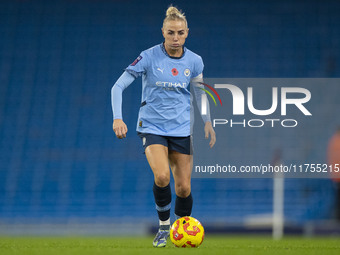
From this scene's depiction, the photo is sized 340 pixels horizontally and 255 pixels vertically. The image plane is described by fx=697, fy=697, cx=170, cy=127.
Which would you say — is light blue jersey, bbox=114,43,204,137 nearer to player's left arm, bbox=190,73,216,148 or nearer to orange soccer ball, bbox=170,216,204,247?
player's left arm, bbox=190,73,216,148

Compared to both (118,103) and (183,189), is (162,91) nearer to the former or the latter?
(118,103)

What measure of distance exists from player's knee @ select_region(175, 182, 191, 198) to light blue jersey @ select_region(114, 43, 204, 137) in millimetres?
416

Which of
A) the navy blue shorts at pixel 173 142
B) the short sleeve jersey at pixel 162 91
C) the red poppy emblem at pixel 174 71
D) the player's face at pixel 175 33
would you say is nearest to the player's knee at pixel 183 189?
the navy blue shorts at pixel 173 142

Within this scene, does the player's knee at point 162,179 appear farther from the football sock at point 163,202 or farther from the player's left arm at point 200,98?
the player's left arm at point 200,98

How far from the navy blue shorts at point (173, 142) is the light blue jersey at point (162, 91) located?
40 millimetres

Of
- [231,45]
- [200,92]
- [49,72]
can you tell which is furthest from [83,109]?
[200,92]

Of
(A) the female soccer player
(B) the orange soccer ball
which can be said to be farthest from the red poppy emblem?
A: (B) the orange soccer ball

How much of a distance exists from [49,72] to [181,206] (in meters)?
7.88

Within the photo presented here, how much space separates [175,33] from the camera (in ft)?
18.1

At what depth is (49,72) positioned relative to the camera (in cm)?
1312

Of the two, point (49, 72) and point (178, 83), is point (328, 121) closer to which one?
point (49, 72)

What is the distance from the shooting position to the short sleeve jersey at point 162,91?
5582mm

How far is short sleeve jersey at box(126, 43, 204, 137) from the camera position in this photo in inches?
220

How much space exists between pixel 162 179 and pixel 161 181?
30 millimetres
